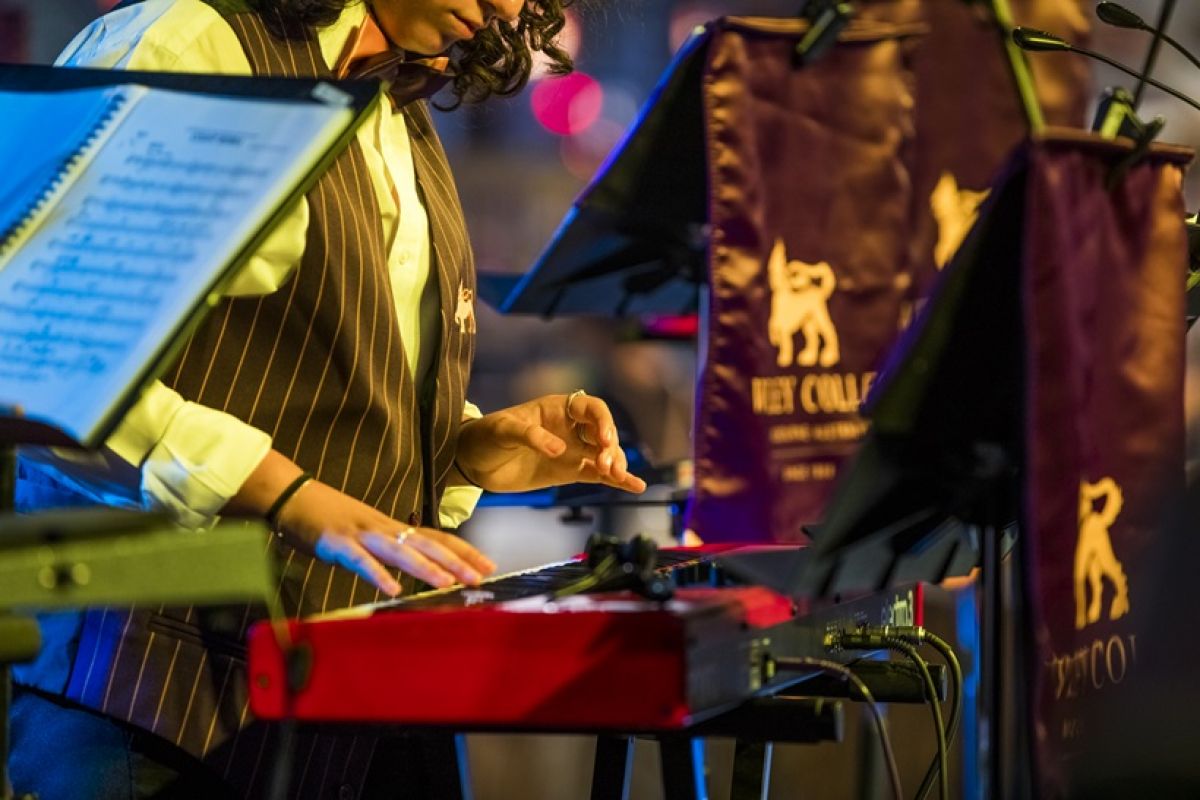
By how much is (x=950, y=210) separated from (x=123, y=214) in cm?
212

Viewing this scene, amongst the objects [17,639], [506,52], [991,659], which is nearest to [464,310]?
[506,52]

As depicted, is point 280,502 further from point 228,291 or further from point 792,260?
point 792,260

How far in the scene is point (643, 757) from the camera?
3947 mm

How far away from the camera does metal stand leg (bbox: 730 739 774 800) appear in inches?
72.8

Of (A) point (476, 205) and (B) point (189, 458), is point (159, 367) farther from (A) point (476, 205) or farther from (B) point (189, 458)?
(A) point (476, 205)

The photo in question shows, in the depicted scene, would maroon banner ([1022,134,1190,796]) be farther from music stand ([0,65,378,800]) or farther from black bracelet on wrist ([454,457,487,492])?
black bracelet on wrist ([454,457,487,492])

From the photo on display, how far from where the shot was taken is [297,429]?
1695 millimetres

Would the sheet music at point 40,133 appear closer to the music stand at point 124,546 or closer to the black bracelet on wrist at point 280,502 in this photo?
the music stand at point 124,546

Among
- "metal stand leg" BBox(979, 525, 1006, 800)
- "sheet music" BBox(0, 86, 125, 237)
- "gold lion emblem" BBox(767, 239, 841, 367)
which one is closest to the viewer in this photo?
"sheet music" BBox(0, 86, 125, 237)

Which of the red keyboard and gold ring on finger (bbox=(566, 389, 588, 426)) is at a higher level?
gold ring on finger (bbox=(566, 389, 588, 426))

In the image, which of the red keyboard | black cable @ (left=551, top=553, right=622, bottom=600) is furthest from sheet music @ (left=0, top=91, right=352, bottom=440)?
black cable @ (left=551, top=553, right=622, bottom=600)

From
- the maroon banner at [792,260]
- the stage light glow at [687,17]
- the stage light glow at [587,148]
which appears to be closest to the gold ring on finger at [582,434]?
the maroon banner at [792,260]

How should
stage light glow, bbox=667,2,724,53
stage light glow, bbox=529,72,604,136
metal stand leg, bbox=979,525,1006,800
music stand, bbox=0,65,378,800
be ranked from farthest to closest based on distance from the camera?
stage light glow, bbox=529,72,604,136 → stage light glow, bbox=667,2,724,53 → metal stand leg, bbox=979,525,1006,800 → music stand, bbox=0,65,378,800

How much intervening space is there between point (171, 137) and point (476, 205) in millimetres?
5441
